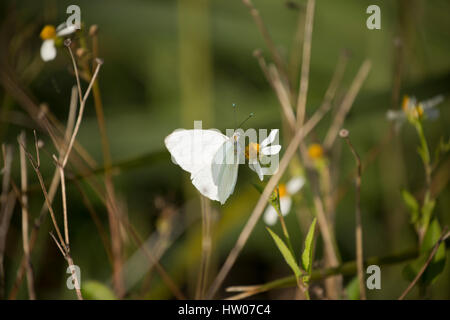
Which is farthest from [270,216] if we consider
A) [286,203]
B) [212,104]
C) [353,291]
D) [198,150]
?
[212,104]

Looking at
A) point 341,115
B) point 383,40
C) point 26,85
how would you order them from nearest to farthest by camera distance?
point 341,115
point 26,85
point 383,40

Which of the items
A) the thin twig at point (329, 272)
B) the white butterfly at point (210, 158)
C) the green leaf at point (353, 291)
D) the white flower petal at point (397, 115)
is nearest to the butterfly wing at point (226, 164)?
the white butterfly at point (210, 158)

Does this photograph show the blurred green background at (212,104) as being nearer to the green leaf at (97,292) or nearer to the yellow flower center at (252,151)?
the green leaf at (97,292)

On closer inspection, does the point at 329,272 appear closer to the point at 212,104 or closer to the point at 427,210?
the point at 427,210

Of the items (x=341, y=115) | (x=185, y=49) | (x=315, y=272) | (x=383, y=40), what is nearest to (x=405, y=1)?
(x=383, y=40)

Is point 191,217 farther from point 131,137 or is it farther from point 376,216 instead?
point 376,216

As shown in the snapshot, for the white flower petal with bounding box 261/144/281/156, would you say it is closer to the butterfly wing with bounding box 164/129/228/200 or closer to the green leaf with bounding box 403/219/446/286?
the butterfly wing with bounding box 164/129/228/200

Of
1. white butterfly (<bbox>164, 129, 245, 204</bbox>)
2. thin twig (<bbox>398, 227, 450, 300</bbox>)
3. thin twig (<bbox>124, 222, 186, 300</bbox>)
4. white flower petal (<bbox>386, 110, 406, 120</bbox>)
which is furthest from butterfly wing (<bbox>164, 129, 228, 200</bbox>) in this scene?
white flower petal (<bbox>386, 110, 406, 120</bbox>)
